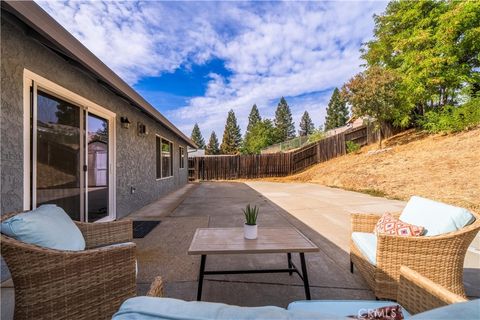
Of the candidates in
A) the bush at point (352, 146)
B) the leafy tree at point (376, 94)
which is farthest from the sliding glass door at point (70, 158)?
the bush at point (352, 146)

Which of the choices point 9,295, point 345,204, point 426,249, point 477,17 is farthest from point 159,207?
point 477,17

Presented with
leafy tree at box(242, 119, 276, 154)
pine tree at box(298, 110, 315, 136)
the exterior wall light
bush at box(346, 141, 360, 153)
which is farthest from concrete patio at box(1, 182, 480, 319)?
pine tree at box(298, 110, 315, 136)

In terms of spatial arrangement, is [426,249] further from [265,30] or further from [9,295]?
[265,30]

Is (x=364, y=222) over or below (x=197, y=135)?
below

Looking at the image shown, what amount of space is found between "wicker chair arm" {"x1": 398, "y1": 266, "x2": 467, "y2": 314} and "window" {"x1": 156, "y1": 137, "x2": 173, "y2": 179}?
7397mm

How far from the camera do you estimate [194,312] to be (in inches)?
25.1

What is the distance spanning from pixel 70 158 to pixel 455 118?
1393 centimetres

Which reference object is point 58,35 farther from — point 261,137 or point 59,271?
point 261,137

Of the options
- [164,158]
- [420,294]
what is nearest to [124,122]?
[164,158]

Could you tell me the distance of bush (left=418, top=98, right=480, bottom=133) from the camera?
10.4 m

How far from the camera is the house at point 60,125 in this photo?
2338mm

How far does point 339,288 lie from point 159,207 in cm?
493

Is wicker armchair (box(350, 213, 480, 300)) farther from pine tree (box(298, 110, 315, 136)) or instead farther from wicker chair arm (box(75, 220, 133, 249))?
pine tree (box(298, 110, 315, 136))

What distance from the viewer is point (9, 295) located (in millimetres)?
2082
